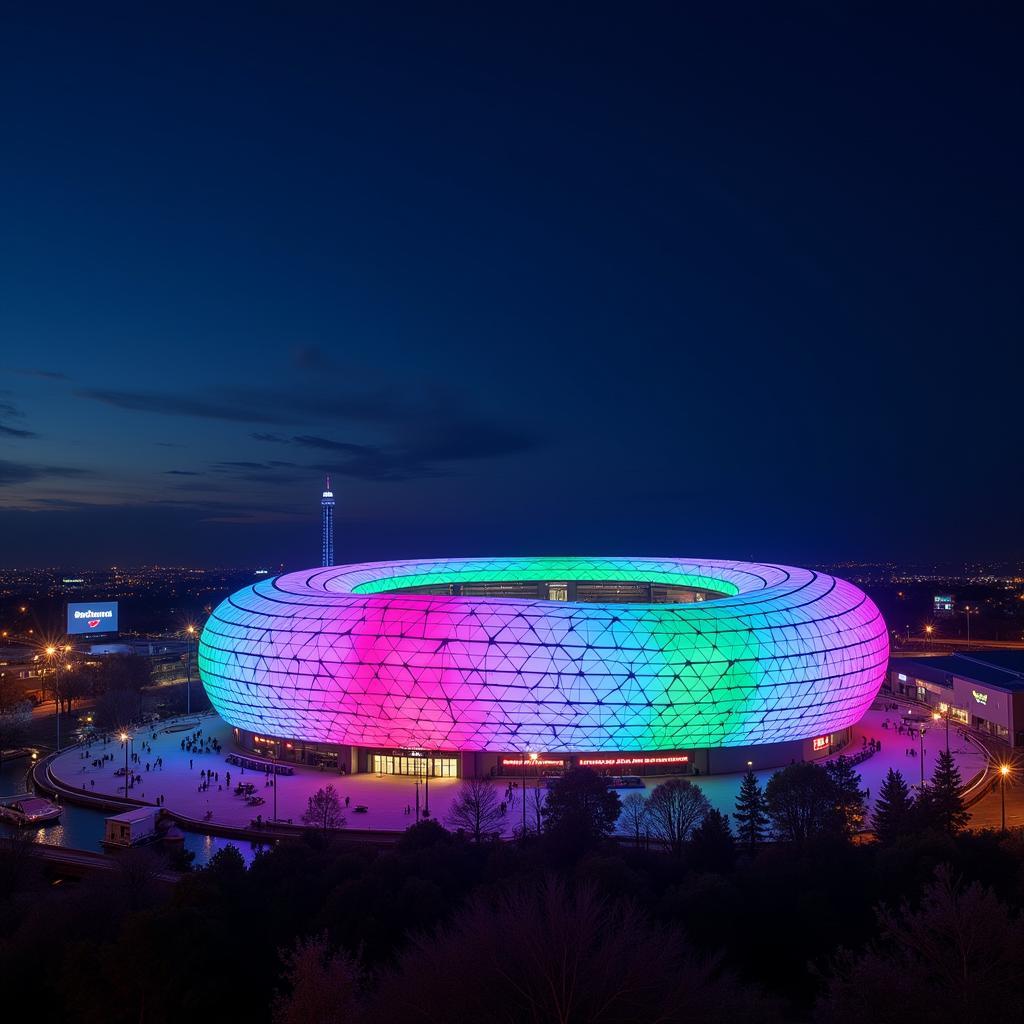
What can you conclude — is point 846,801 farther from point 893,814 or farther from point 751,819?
point 751,819

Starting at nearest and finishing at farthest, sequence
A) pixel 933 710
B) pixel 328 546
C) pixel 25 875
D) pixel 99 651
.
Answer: pixel 25 875 → pixel 933 710 → pixel 99 651 → pixel 328 546

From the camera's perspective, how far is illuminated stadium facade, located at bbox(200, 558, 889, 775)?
53750 millimetres

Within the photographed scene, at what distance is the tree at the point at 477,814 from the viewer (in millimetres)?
41375

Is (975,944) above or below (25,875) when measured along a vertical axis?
above

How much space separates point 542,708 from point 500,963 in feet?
123

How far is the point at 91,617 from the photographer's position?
362 feet

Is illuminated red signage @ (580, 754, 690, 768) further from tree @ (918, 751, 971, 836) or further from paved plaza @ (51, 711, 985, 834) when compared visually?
tree @ (918, 751, 971, 836)

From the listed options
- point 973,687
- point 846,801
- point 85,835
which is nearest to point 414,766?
point 85,835

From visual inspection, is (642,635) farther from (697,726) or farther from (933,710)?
(933,710)

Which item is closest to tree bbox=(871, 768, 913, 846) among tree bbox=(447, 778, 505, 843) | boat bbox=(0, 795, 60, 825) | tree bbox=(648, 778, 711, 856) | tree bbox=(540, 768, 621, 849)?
tree bbox=(648, 778, 711, 856)

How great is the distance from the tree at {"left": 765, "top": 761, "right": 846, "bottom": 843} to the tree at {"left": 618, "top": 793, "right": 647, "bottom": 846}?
634 centimetres

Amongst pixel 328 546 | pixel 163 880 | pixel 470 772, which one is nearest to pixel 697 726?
pixel 470 772

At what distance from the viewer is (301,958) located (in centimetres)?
1944

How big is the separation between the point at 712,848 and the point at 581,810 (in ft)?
19.5
